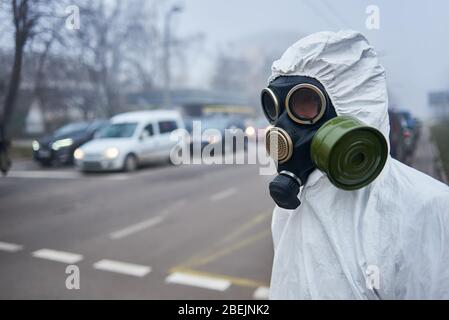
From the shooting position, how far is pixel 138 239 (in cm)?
451

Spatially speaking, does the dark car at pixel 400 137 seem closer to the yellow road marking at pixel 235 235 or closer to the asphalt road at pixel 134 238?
the asphalt road at pixel 134 238

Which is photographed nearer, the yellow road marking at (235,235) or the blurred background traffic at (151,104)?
the blurred background traffic at (151,104)

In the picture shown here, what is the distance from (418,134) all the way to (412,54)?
1.54 feet

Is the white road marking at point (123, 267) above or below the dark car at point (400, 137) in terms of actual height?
below

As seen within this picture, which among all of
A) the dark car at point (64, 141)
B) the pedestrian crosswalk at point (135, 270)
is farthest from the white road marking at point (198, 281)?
the dark car at point (64, 141)

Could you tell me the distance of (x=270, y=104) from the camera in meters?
1.09

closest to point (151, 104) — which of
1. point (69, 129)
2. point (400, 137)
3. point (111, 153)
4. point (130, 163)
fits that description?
point (69, 129)

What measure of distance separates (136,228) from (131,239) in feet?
1.49

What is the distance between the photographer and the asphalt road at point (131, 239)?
314 centimetres

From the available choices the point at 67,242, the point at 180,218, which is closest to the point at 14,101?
the point at 67,242

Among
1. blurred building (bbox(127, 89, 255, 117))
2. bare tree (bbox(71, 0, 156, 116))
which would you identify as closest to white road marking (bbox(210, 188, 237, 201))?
blurred building (bbox(127, 89, 255, 117))

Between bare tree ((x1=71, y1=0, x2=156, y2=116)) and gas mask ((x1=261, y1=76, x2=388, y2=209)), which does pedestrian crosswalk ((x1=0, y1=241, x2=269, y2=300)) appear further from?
gas mask ((x1=261, y1=76, x2=388, y2=209))

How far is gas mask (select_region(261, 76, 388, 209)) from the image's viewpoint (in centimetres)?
88

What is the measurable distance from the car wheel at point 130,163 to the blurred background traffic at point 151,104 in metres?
2.44
